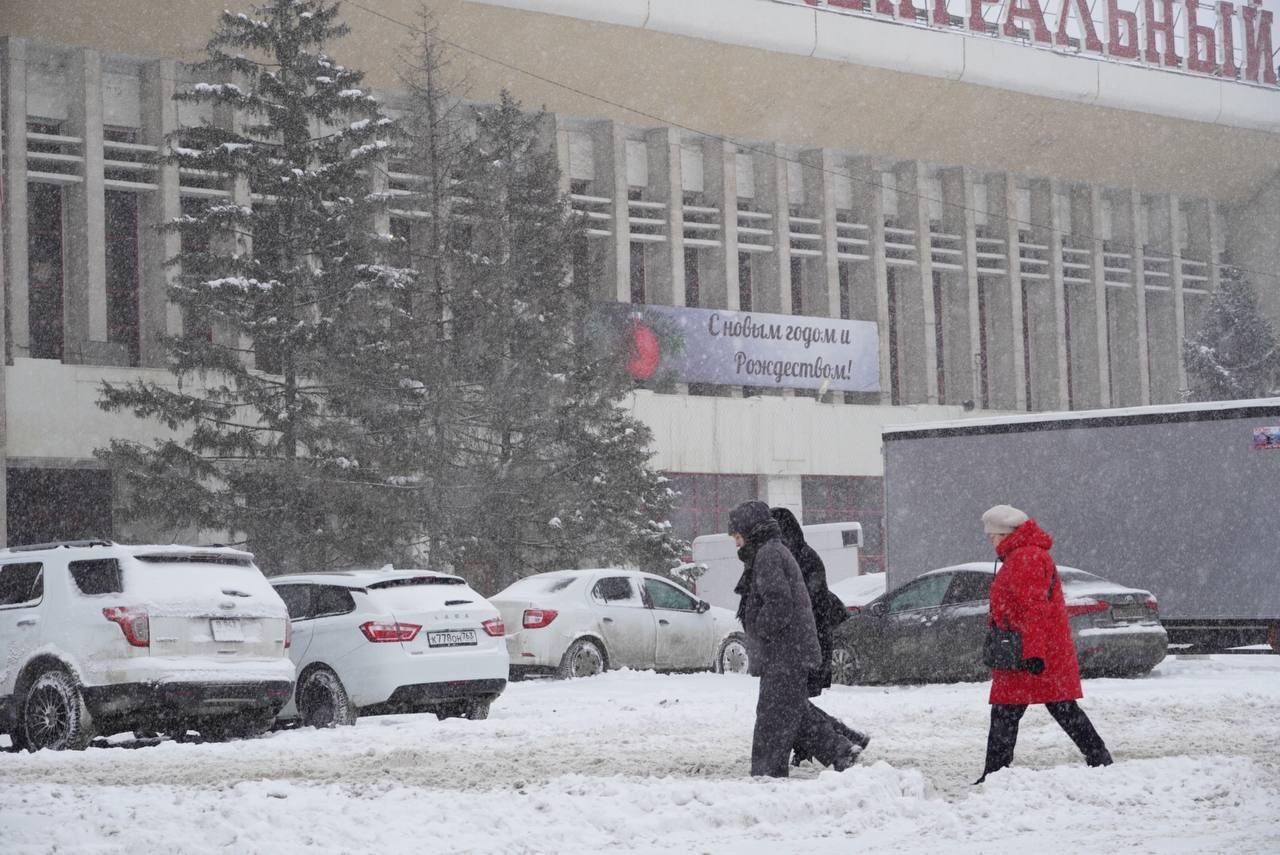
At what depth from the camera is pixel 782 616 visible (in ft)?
34.8

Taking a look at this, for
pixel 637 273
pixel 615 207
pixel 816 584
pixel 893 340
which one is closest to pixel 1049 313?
pixel 893 340

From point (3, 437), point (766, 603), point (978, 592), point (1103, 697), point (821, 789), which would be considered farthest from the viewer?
point (3, 437)

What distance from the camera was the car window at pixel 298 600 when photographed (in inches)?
678

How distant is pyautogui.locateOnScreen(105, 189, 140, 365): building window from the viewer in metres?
39.9

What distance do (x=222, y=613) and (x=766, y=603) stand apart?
5.72m

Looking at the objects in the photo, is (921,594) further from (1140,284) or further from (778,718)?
(1140,284)

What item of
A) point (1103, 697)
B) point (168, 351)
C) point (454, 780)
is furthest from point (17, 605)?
point (168, 351)

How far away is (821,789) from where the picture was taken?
9.74 meters

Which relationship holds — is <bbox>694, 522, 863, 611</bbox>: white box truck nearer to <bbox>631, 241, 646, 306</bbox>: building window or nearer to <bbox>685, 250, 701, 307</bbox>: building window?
<bbox>631, 241, 646, 306</bbox>: building window

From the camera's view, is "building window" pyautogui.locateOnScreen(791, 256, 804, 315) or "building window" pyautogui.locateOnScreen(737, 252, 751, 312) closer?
"building window" pyautogui.locateOnScreen(737, 252, 751, 312)

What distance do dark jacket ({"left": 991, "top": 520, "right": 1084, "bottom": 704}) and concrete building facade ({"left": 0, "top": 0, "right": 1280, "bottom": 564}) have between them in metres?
24.4

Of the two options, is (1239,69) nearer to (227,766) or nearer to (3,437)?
(3,437)

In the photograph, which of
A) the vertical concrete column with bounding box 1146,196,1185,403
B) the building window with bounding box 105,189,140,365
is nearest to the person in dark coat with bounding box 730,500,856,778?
the building window with bounding box 105,189,140,365

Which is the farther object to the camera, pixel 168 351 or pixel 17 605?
pixel 168 351
